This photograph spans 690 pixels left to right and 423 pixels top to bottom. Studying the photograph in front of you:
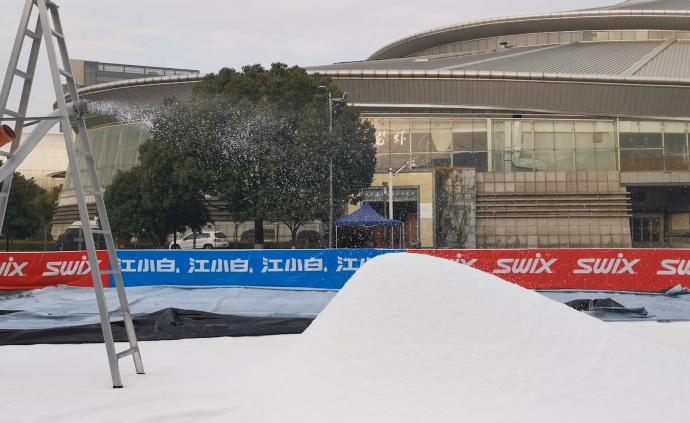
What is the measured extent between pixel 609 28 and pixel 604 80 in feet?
63.7

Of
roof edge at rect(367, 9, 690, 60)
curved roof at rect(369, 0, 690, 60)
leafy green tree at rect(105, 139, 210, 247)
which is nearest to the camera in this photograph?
leafy green tree at rect(105, 139, 210, 247)

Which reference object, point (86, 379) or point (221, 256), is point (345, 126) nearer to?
point (221, 256)

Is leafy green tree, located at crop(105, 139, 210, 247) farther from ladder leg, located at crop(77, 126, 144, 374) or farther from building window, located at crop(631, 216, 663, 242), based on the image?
building window, located at crop(631, 216, 663, 242)

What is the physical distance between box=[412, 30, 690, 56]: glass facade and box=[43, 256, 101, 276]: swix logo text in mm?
65253

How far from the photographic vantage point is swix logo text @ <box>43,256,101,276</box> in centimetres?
2131

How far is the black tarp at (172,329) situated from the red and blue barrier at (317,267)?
6090mm

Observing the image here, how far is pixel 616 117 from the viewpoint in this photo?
195 feet

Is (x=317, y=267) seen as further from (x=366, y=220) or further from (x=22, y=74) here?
(x=366, y=220)

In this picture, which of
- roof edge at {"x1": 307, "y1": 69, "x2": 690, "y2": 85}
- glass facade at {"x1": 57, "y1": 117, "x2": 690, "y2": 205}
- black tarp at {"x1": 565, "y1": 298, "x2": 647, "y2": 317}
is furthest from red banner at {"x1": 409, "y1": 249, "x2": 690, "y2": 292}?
roof edge at {"x1": 307, "y1": 69, "x2": 690, "y2": 85}

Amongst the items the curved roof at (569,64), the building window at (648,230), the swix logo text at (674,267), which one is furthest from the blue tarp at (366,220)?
the building window at (648,230)

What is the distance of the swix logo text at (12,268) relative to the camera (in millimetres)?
21328

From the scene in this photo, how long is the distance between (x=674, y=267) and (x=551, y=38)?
207 ft

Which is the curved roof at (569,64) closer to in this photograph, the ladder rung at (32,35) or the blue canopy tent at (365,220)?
the blue canopy tent at (365,220)

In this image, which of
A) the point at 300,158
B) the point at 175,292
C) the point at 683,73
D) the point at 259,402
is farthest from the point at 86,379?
the point at 683,73
